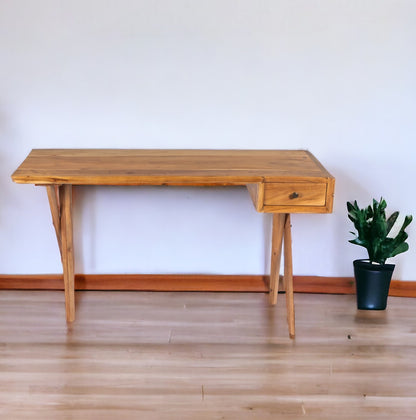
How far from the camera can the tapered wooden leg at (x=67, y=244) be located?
245 centimetres

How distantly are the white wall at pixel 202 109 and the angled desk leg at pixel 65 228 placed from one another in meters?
0.32

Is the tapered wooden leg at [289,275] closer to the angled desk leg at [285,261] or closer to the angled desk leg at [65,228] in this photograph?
the angled desk leg at [285,261]

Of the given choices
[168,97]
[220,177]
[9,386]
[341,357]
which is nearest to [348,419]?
Answer: [341,357]

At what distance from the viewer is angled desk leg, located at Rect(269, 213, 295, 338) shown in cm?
242

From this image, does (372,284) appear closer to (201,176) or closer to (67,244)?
(201,176)

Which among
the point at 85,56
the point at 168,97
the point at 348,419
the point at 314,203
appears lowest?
the point at 348,419

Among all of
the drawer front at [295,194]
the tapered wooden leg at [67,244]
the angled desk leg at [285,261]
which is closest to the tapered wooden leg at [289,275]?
the angled desk leg at [285,261]

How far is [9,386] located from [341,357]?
1140 millimetres

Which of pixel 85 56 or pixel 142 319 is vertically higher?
pixel 85 56

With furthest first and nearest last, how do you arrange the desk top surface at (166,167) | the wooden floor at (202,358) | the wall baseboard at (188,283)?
the wall baseboard at (188,283)
the desk top surface at (166,167)
the wooden floor at (202,358)

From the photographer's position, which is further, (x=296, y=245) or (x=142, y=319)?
(x=296, y=245)

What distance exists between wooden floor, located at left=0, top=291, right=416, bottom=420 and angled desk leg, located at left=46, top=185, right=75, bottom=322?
98mm

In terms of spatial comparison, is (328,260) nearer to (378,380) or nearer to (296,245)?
(296,245)

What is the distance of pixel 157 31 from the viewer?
2.64m
